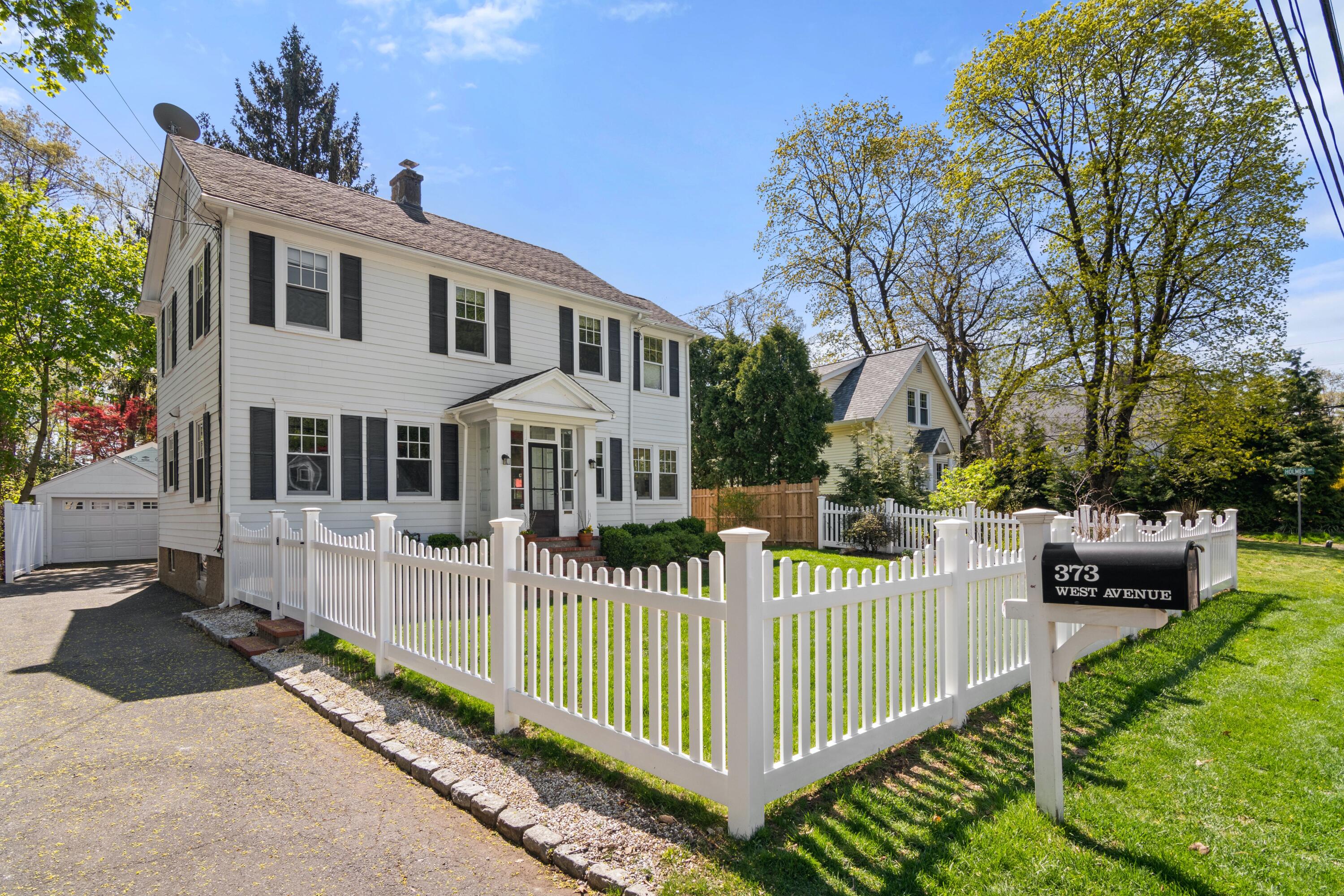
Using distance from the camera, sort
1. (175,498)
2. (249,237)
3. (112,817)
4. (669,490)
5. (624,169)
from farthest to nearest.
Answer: (669,490), (624,169), (175,498), (249,237), (112,817)

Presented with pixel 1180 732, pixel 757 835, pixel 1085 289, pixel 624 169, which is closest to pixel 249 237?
pixel 624 169

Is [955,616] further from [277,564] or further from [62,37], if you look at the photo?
[62,37]

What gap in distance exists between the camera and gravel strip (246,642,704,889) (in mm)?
2887

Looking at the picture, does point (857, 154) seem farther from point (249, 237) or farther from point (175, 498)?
point (175, 498)

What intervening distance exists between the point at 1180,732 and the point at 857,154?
25787mm

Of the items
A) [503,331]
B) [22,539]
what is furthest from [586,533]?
[22,539]

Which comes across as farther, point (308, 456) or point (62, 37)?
point (308, 456)

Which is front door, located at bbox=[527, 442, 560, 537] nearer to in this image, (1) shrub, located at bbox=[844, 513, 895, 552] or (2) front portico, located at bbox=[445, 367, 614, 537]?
(2) front portico, located at bbox=[445, 367, 614, 537]

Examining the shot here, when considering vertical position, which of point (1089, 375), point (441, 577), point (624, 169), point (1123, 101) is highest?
point (1123, 101)

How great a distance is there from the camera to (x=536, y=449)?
12047mm

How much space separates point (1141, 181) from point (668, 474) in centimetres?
1343

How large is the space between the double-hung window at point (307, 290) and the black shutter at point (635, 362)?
20.4ft

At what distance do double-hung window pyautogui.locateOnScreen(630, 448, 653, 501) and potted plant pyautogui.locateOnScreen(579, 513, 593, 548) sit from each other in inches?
83.2

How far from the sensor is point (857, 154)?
1021 inches
